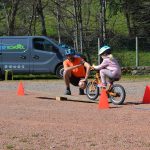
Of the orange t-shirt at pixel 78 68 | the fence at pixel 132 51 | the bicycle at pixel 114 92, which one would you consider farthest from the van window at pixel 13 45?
the bicycle at pixel 114 92

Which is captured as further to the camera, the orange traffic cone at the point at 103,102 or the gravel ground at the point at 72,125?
the orange traffic cone at the point at 103,102

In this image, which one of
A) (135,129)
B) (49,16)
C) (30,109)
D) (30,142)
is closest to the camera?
(30,142)

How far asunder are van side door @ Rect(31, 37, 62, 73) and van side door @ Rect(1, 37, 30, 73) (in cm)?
33

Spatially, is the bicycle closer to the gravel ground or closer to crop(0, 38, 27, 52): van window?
the gravel ground

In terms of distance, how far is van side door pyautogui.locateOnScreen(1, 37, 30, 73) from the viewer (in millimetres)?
25625

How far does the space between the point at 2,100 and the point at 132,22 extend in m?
24.3

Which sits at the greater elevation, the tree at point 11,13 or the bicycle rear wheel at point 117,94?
the tree at point 11,13

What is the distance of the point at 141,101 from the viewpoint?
1434 cm

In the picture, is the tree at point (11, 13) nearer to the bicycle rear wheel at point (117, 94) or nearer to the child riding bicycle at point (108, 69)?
the child riding bicycle at point (108, 69)

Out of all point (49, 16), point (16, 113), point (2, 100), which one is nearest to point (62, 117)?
point (16, 113)

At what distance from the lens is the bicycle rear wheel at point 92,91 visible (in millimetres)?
14594

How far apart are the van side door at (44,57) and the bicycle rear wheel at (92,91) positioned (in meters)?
10.8

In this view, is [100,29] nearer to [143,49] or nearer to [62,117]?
[143,49]

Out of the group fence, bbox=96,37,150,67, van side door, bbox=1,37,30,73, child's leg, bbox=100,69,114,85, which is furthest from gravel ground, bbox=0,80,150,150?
fence, bbox=96,37,150,67
